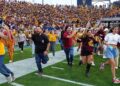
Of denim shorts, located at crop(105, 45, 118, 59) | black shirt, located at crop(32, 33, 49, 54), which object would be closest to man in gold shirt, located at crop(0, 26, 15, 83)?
black shirt, located at crop(32, 33, 49, 54)

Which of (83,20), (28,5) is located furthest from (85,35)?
(83,20)

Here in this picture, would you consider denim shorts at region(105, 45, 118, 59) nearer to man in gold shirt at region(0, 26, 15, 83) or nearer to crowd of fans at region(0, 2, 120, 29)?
man in gold shirt at region(0, 26, 15, 83)

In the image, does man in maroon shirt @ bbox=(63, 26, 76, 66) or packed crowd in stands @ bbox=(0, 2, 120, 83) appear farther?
man in maroon shirt @ bbox=(63, 26, 76, 66)

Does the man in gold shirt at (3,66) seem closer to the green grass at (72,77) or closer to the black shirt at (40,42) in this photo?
the green grass at (72,77)

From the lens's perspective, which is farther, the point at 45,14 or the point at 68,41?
the point at 45,14

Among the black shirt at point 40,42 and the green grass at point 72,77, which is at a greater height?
the black shirt at point 40,42

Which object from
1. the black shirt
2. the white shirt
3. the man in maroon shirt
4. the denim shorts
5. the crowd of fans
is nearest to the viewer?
the denim shorts

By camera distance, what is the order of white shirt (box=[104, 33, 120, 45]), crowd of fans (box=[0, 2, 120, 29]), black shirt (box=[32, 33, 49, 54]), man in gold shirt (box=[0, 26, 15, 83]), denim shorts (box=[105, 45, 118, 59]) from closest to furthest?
1. man in gold shirt (box=[0, 26, 15, 83])
2. denim shorts (box=[105, 45, 118, 59])
3. white shirt (box=[104, 33, 120, 45])
4. black shirt (box=[32, 33, 49, 54])
5. crowd of fans (box=[0, 2, 120, 29])

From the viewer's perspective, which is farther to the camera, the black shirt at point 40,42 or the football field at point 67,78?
the black shirt at point 40,42

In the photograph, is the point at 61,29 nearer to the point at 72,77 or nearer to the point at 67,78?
the point at 72,77

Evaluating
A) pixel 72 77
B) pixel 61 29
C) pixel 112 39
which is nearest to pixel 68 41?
pixel 72 77

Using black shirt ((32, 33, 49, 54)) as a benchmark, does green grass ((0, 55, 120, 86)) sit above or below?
below

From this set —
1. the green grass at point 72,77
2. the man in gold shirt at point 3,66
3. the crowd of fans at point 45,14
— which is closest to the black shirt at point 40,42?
the green grass at point 72,77

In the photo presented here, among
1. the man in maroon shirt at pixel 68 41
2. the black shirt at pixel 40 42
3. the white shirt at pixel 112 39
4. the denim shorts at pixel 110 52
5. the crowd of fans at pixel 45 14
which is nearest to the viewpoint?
the denim shorts at pixel 110 52
